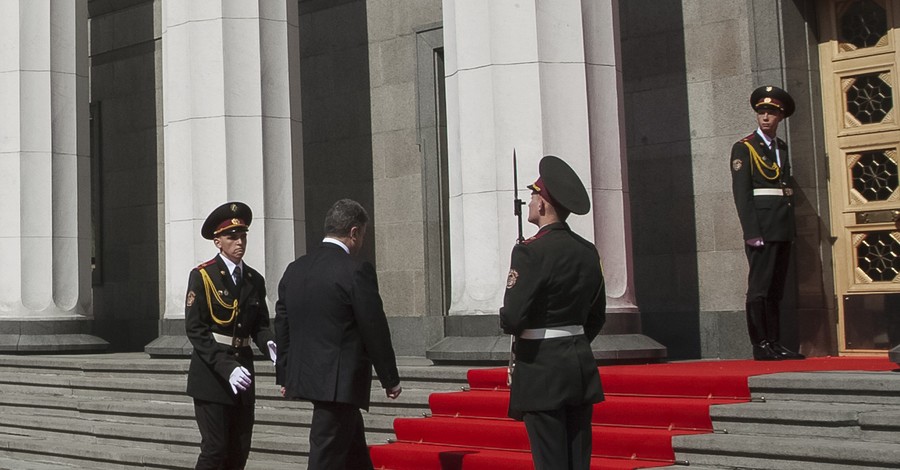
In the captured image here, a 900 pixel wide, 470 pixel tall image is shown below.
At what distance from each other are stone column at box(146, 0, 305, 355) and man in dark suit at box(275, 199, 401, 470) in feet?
22.7

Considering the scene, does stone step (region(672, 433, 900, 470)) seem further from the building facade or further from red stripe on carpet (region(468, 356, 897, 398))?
the building facade

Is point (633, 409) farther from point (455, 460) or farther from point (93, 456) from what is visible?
point (93, 456)

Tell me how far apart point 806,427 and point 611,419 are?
5.23 ft

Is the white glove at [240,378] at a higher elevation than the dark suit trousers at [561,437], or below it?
higher

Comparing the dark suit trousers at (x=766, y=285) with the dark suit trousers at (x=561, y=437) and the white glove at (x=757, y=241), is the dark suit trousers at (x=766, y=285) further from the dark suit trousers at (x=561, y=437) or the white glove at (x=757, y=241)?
the dark suit trousers at (x=561, y=437)

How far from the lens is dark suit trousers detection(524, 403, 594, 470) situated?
7.10m

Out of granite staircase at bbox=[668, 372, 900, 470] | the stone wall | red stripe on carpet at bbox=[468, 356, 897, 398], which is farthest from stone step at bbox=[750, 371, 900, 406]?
the stone wall

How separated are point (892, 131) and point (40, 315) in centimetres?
1103

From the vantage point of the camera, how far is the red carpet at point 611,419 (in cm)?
927

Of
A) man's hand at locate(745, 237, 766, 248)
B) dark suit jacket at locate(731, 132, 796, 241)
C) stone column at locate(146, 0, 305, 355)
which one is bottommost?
man's hand at locate(745, 237, 766, 248)

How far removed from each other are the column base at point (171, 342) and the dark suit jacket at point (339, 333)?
7144 millimetres

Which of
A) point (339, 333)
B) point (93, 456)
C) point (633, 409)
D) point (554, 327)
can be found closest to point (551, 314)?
point (554, 327)

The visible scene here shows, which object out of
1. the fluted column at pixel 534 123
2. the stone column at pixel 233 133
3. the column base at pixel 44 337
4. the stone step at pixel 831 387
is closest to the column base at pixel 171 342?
the stone column at pixel 233 133

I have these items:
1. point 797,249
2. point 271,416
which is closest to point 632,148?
point 797,249
